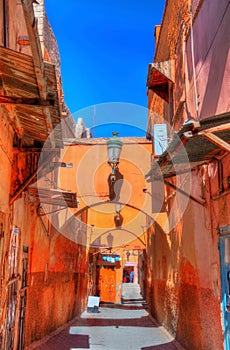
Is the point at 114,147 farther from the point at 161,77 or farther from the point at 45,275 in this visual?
the point at 45,275

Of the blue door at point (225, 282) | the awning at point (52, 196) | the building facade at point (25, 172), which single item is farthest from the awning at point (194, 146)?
the awning at point (52, 196)

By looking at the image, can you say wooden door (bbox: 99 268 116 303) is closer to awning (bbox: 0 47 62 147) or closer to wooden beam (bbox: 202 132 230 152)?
awning (bbox: 0 47 62 147)

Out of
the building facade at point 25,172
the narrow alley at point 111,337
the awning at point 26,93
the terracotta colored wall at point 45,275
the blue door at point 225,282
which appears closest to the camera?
the awning at point 26,93

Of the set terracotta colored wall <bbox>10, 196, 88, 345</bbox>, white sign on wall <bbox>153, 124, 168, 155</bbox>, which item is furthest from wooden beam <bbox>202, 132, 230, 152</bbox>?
white sign on wall <bbox>153, 124, 168, 155</bbox>

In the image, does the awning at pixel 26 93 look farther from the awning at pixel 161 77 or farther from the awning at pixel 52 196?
the awning at pixel 161 77

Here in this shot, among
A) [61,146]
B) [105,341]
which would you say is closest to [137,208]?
[105,341]

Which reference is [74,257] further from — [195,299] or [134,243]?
[195,299]

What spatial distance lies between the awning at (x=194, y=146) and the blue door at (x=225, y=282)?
48.3 inches

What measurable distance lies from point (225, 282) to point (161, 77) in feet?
22.2

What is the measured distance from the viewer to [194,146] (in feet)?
16.9

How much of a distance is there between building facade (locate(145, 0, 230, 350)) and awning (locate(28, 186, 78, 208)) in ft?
5.62

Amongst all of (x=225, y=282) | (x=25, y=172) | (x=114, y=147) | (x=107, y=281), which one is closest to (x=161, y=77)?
(x=114, y=147)

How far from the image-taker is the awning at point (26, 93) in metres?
3.49

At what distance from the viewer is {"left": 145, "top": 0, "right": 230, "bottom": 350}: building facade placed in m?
5.38
